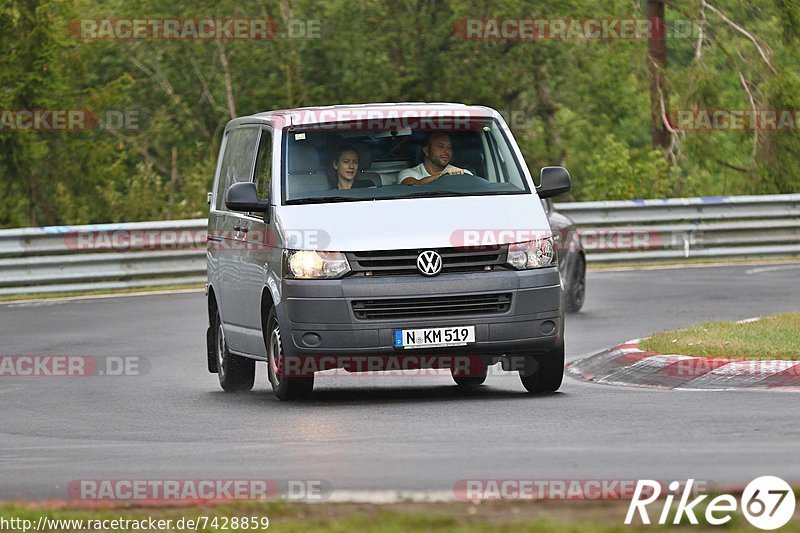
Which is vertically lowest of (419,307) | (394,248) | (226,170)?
(419,307)

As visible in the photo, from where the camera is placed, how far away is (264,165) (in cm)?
1391

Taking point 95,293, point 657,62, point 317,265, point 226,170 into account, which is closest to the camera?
point 317,265

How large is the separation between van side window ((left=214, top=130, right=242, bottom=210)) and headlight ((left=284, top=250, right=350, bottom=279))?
2.84m

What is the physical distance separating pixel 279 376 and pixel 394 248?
136 cm

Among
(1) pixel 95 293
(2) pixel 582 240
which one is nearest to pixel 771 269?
(2) pixel 582 240

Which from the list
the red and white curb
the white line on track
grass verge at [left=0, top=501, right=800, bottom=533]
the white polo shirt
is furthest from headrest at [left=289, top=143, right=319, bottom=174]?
the white line on track

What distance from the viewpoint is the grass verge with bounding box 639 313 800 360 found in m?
13.5

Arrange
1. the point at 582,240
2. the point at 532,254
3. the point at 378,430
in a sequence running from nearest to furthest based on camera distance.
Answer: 1. the point at 378,430
2. the point at 532,254
3. the point at 582,240

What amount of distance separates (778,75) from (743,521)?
2822cm

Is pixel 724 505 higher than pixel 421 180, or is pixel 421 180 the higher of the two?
pixel 421 180

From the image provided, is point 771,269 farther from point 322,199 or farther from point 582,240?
point 322,199

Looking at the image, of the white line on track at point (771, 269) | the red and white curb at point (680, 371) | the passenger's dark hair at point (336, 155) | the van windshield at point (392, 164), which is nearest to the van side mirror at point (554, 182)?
the van windshield at point (392, 164)

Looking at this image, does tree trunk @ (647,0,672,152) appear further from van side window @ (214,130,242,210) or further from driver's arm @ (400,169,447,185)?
driver's arm @ (400,169,447,185)

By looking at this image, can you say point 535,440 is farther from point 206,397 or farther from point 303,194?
point 206,397
